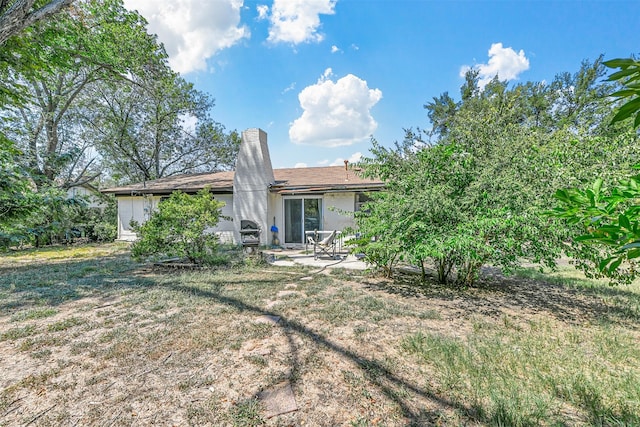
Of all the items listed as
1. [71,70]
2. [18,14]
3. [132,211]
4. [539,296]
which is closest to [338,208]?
[539,296]

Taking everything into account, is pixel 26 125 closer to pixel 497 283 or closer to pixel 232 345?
pixel 232 345

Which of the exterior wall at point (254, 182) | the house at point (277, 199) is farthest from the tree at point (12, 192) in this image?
the exterior wall at point (254, 182)

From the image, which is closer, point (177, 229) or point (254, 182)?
point (177, 229)

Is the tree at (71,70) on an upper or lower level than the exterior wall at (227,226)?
upper

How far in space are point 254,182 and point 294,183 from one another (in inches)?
71.6

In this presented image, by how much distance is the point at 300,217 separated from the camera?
1305cm

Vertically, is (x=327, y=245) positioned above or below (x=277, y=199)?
→ below

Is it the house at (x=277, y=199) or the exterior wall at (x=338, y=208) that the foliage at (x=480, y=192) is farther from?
the house at (x=277, y=199)

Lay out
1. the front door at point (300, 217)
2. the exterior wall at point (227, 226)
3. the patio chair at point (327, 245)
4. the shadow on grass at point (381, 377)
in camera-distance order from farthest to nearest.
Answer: the exterior wall at point (227, 226) < the front door at point (300, 217) < the patio chair at point (327, 245) < the shadow on grass at point (381, 377)

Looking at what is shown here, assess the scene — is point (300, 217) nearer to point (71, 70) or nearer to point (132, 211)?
point (132, 211)

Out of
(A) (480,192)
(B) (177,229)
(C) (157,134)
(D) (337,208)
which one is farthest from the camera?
(C) (157,134)

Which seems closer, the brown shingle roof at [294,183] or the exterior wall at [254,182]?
the brown shingle roof at [294,183]

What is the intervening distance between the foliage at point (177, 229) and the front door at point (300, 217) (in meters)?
5.14

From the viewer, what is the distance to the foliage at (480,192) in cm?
464
